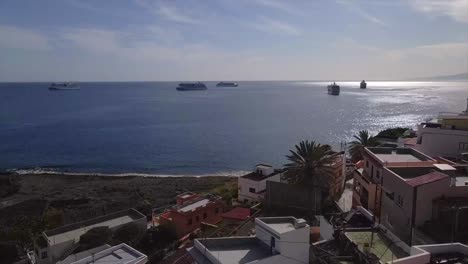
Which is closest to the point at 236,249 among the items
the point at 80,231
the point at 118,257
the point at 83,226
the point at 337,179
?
the point at 118,257

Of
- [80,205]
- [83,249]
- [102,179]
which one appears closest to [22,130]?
[102,179]

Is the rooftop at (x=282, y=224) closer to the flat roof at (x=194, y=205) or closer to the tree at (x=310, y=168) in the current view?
the tree at (x=310, y=168)

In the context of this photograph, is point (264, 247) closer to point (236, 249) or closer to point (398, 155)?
point (236, 249)

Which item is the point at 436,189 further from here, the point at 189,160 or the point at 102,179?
the point at 189,160

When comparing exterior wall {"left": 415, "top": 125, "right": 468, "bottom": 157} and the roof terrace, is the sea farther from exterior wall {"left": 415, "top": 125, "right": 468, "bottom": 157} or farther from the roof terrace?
the roof terrace

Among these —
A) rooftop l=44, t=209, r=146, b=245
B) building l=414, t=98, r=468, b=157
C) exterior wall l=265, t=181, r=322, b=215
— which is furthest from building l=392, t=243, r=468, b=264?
rooftop l=44, t=209, r=146, b=245
